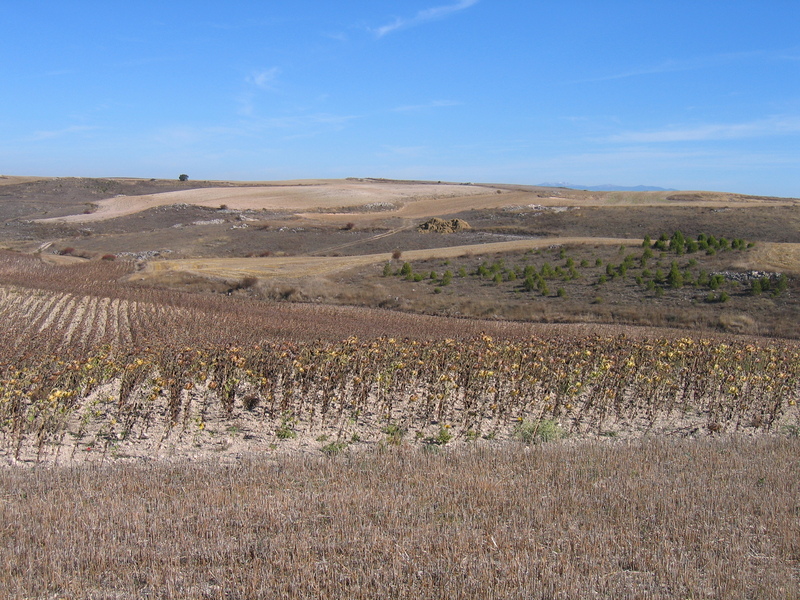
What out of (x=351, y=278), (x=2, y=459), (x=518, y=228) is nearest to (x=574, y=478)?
(x=2, y=459)

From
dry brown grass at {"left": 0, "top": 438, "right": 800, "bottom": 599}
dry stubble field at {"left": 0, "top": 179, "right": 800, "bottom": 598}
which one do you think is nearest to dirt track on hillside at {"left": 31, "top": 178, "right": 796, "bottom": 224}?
dry stubble field at {"left": 0, "top": 179, "right": 800, "bottom": 598}

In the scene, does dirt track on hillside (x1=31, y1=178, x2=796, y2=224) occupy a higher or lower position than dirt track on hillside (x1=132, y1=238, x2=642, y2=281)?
higher

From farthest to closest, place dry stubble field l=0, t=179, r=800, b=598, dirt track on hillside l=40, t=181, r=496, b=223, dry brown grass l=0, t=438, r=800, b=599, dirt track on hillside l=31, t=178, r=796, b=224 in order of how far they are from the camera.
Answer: dirt track on hillside l=40, t=181, r=496, b=223 → dirt track on hillside l=31, t=178, r=796, b=224 → dry stubble field l=0, t=179, r=800, b=598 → dry brown grass l=0, t=438, r=800, b=599

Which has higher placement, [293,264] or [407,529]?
[407,529]

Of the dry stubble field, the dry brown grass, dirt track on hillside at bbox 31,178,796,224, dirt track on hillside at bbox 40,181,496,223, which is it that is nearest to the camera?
the dry brown grass

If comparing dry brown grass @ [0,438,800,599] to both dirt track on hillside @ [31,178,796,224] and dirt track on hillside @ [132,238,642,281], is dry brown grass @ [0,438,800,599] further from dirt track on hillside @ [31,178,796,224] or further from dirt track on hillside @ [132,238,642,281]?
dirt track on hillside @ [31,178,796,224]

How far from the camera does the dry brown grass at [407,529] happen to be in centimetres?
452

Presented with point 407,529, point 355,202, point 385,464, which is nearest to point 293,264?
point 385,464

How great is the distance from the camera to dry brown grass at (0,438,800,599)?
452cm

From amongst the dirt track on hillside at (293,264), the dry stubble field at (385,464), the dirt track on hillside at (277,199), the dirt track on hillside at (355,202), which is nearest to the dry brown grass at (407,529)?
the dry stubble field at (385,464)

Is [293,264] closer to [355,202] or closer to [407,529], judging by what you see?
[407,529]

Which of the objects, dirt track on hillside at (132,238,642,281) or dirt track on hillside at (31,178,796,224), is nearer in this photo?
dirt track on hillside at (132,238,642,281)

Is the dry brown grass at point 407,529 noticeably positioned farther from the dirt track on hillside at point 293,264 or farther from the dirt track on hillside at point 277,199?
Result: the dirt track on hillside at point 277,199

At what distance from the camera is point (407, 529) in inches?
212
